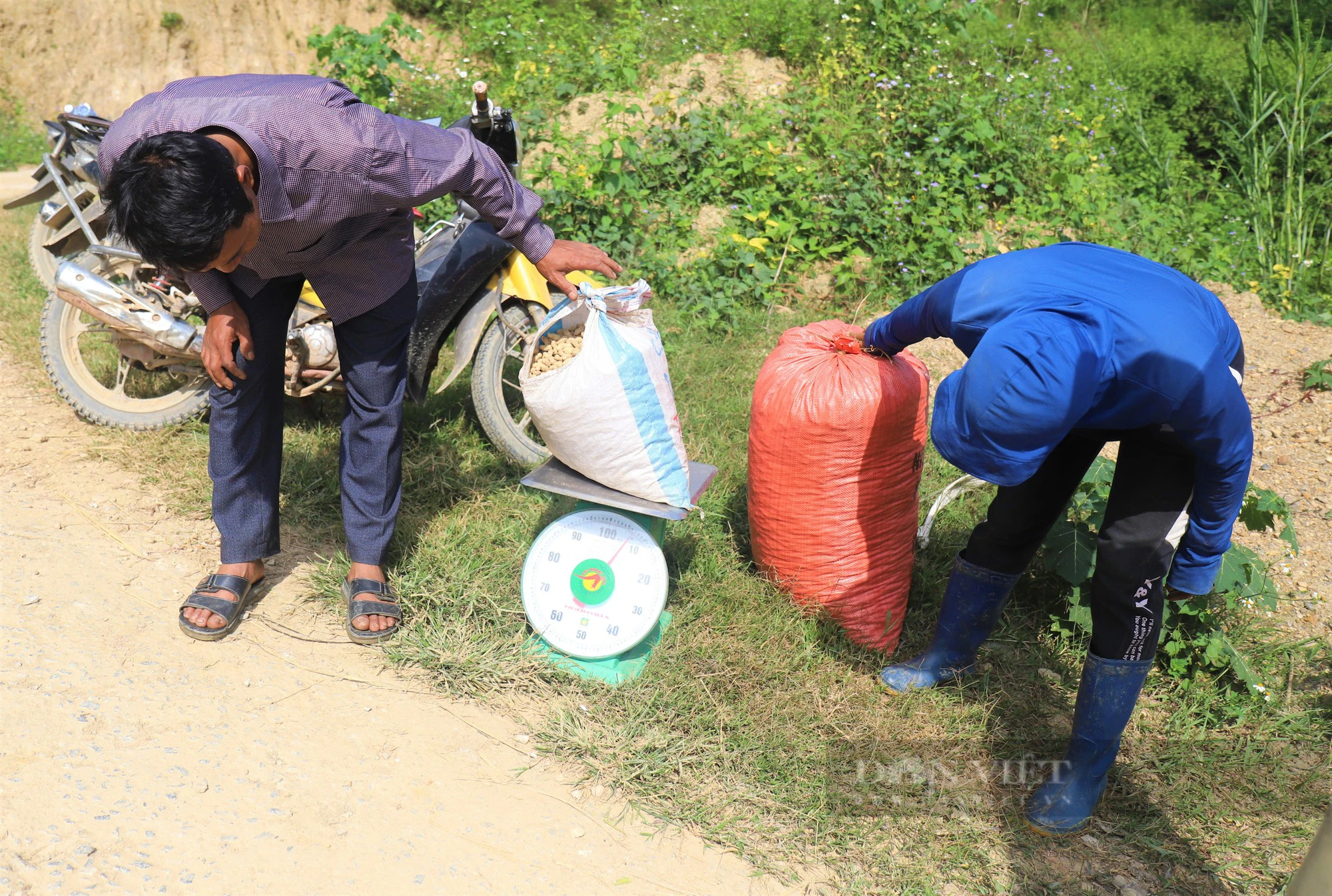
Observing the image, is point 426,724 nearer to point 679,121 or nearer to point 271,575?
point 271,575

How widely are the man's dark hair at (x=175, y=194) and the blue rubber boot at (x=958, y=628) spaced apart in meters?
2.11

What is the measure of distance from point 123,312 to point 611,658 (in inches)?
88.0

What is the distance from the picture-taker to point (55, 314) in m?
3.66

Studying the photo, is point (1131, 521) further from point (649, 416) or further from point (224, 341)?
point (224, 341)

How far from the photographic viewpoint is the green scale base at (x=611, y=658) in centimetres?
263

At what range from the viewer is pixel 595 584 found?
2.59 m

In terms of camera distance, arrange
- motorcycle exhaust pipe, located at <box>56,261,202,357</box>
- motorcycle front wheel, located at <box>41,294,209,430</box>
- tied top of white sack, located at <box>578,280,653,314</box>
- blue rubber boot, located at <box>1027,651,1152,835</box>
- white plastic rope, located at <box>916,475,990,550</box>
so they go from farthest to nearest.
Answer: motorcycle front wheel, located at <box>41,294,209,430</box> < motorcycle exhaust pipe, located at <box>56,261,202,357</box> < white plastic rope, located at <box>916,475,990,550</box> < tied top of white sack, located at <box>578,280,653,314</box> < blue rubber boot, located at <box>1027,651,1152,835</box>

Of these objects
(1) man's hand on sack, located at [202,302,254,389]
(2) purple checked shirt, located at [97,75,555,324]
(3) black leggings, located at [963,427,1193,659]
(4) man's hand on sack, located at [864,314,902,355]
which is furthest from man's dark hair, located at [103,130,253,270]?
(3) black leggings, located at [963,427,1193,659]

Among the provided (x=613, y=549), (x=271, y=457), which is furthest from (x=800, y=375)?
(x=271, y=457)

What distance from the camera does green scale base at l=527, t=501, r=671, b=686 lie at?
8.64 feet

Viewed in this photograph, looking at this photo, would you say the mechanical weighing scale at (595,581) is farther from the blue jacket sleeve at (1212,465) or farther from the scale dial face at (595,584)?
the blue jacket sleeve at (1212,465)

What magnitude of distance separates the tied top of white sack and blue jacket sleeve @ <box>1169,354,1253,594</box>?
1300 mm

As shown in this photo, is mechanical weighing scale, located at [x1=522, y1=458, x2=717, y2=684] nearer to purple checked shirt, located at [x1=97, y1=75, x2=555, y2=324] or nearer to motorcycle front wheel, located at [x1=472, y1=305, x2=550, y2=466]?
purple checked shirt, located at [x1=97, y1=75, x2=555, y2=324]

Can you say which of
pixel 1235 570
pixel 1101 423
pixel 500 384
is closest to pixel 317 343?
pixel 500 384
